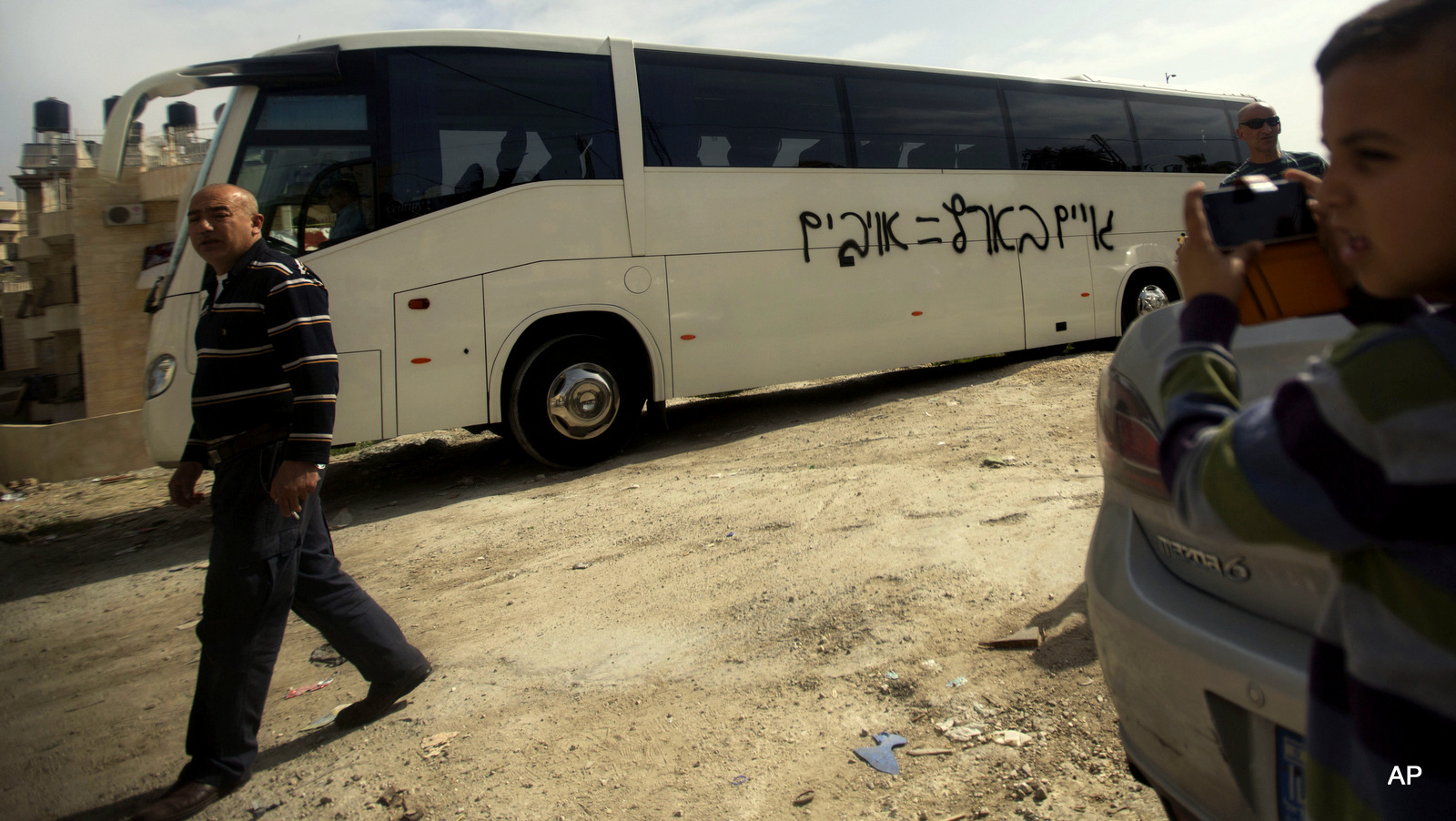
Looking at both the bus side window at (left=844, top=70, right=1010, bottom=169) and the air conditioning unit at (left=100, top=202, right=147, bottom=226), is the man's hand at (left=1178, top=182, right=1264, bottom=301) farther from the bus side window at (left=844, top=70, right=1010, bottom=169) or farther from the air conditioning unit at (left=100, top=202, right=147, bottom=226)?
the air conditioning unit at (left=100, top=202, right=147, bottom=226)

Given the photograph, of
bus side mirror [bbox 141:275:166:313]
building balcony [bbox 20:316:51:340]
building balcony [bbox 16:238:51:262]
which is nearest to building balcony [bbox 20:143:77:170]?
building balcony [bbox 16:238:51:262]

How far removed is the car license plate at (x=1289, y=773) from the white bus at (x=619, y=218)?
571 cm

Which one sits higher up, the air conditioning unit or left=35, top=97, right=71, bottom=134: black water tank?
left=35, top=97, right=71, bottom=134: black water tank

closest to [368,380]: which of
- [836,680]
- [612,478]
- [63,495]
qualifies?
[612,478]

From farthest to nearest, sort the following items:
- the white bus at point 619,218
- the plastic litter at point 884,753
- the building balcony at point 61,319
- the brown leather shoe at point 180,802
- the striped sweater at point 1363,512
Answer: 1. the building balcony at point 61,319
2. the white bus at point 619,218
3. the brown leather shoe at point 180,802
4. the plastic litter at point 884,753
5. the striped sweater at point 1363,512

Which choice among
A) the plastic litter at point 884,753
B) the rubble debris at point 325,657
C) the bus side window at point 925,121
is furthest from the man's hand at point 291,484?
the bus side window at point 925,121

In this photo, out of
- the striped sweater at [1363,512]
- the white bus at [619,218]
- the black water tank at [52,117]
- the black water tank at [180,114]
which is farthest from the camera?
the black water tank at [52,117]

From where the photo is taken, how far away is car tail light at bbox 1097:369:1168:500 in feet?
5.72

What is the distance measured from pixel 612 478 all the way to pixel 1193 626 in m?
5.08

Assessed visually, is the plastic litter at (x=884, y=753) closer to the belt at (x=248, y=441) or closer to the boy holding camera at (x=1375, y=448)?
the boy holding camera at (x=1375, y=448)

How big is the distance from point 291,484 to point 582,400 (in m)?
4.13

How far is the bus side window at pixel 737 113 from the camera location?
7055mm

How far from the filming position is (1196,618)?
1.57 m

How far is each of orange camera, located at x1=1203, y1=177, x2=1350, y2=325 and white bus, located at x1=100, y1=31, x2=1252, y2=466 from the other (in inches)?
230
